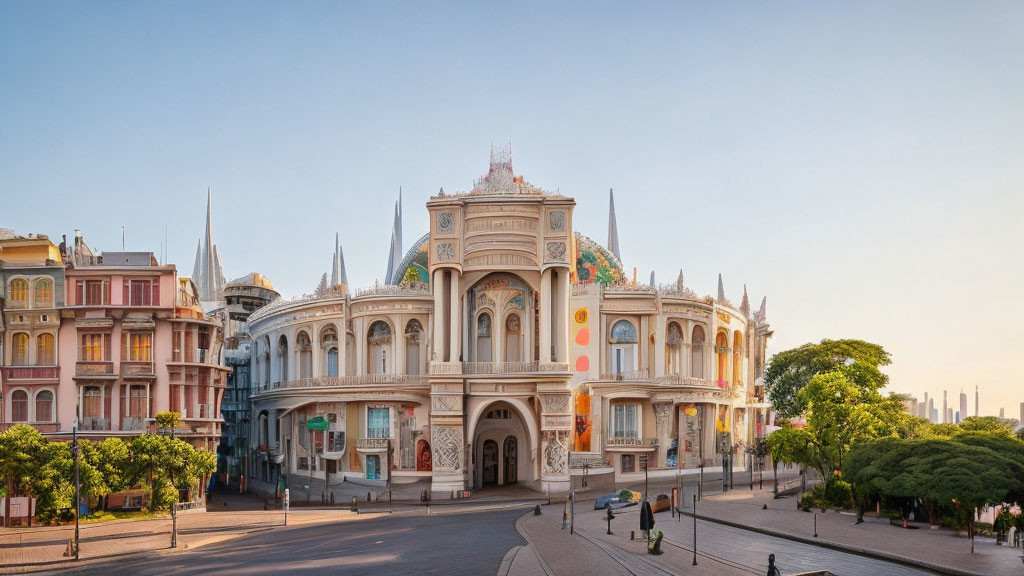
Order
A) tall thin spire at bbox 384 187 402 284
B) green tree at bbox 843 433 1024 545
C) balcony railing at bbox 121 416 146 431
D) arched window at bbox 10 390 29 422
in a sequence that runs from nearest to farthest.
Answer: green tree at bbox 843 433 1024 545 < arched window at bbox 10 390 29 422 < balcony railing at bbox 121 416 146 431 < tall thin spire at bbox 384 187 402 284

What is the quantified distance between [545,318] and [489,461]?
12559 mm

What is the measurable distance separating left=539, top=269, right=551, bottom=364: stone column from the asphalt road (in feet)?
60.0

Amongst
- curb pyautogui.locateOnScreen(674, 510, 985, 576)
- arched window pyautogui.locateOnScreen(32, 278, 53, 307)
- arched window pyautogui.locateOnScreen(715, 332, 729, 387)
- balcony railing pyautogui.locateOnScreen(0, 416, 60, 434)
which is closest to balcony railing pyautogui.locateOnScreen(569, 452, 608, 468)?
arched window pyautogui.locateOnScreen(715, 332, 729, 387)

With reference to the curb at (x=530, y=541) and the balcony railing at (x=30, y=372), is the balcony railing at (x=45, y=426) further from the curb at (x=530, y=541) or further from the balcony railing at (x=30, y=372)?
the curb at (x=530, y=541)

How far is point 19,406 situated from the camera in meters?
55.1

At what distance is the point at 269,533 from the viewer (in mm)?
46938

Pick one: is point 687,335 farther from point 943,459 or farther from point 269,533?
point 269,533

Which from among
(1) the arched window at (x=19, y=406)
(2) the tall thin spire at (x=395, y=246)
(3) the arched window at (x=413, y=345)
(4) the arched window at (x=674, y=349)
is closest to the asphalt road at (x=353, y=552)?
(1) the arched window at (x=19, y=406)

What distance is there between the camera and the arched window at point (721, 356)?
79.8 m

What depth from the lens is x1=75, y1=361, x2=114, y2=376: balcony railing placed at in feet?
182

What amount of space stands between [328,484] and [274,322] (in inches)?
643

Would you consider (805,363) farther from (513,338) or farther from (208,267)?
(208,267)

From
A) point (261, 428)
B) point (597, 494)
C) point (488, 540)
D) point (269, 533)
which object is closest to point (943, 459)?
point (488, 540)

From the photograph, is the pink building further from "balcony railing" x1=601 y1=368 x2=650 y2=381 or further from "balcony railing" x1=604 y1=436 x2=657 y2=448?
"balcony railing" x1=601 y1=368 x2=650 y2=381
